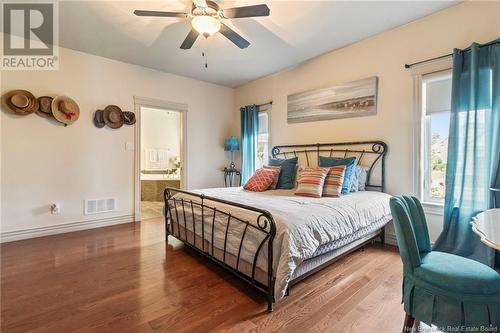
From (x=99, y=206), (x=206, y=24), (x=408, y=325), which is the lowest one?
(x=408, y=325)

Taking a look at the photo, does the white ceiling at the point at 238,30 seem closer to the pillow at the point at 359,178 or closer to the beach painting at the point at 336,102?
the beach painting at the point at 336,102

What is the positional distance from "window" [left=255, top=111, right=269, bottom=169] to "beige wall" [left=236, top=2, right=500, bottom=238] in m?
0.81

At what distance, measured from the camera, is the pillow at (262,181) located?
339 cm

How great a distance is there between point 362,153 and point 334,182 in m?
0.87

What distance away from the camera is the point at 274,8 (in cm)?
263

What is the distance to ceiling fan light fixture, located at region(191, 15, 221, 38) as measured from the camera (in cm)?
229

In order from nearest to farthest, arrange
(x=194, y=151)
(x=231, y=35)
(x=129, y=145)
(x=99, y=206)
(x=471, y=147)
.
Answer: (x=471, y=147) < (x=231, y=35) < (x=99, y=206) < (x=129, y=145) < (x=194, y=151)

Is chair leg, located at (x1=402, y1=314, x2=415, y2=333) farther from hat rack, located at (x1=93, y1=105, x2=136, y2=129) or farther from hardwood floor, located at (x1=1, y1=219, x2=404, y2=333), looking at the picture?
hat rack, located at (x1=93, y1=105, x2=136, y2=129)

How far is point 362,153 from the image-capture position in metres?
3.41

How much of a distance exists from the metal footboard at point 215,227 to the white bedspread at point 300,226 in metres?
0.03

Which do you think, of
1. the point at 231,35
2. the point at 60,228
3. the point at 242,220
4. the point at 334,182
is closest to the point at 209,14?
the point at 231,35

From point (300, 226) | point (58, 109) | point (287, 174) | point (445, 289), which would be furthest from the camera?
point (287, 174)

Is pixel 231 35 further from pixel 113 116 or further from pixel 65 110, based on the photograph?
pixel 65 110

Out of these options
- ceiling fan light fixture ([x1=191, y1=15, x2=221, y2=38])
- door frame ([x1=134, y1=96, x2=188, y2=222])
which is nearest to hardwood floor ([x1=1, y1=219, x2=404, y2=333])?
door frame ([x1=134, y1=96, x2=188, y2=222])
